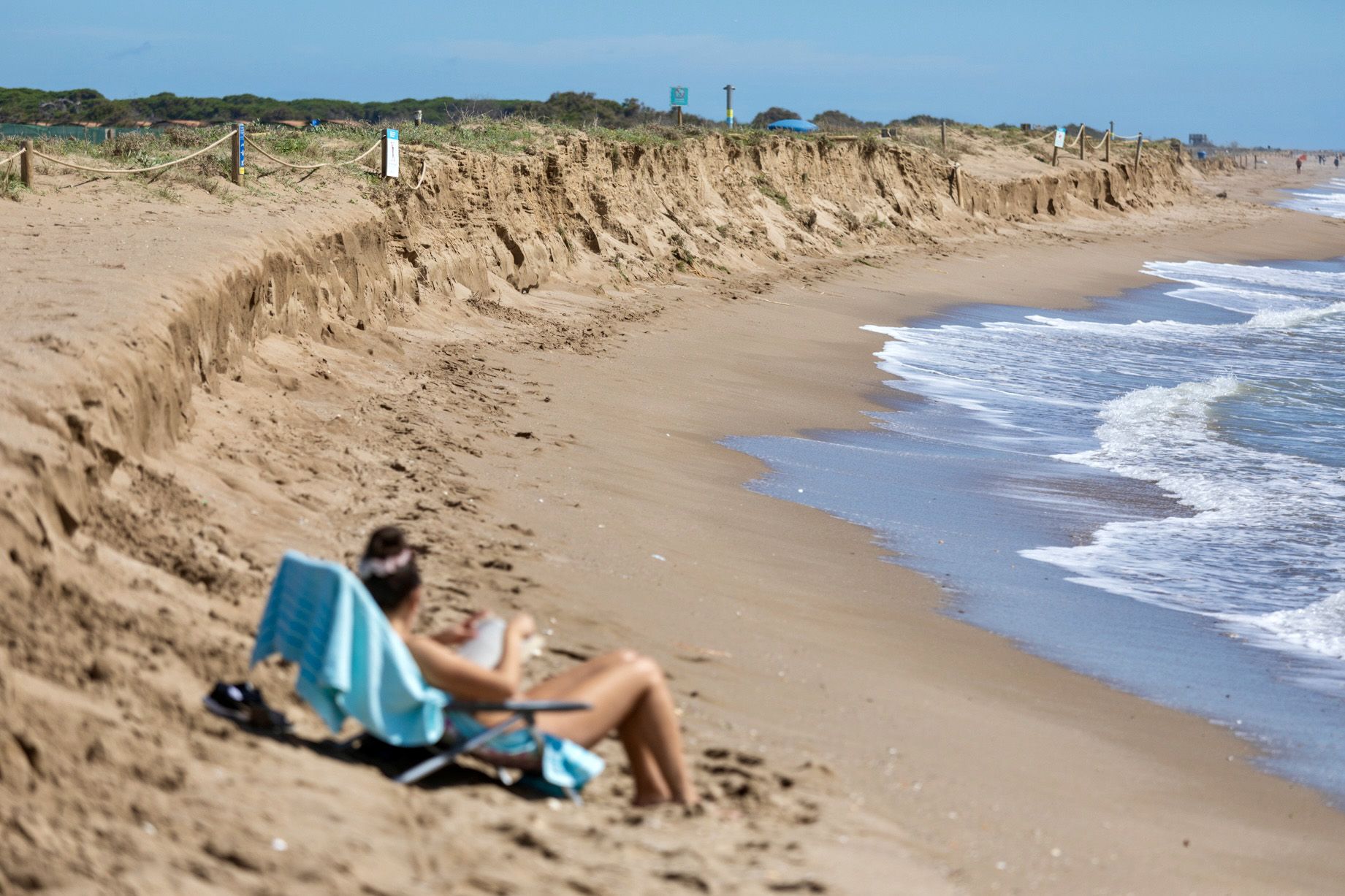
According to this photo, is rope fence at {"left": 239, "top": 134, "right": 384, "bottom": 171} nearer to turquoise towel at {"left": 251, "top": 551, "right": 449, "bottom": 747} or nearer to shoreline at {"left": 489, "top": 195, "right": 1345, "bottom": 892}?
shoreline at {"left": 489, "top": 195, "right": 1345, "bottom": 892}

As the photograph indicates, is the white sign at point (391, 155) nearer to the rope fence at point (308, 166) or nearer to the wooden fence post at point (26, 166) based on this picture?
the rope fence at point (308, 166)

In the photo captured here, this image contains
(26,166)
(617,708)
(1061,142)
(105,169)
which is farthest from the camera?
(1061,142)

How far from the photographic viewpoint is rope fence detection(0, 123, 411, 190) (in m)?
13.6

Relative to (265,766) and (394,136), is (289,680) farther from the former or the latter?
(394,136)

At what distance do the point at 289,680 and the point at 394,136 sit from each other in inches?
488

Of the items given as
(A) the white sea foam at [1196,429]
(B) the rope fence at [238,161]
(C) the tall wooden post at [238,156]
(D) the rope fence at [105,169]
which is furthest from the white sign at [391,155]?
(A) the white sea foam at [1196,429]

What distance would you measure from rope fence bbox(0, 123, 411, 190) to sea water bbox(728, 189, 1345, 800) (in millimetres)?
6364

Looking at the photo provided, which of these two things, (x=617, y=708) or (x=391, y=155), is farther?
(x=391, y=155)

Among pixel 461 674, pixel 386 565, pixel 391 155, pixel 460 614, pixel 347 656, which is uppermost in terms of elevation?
pixel 391 155

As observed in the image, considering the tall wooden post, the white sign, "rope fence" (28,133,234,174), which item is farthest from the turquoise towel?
the white sign

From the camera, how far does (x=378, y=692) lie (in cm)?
391

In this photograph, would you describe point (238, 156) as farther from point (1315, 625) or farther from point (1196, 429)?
point (1315, 625)

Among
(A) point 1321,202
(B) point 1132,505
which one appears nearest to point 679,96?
(B) point 1132,505

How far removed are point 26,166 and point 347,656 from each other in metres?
11.6
